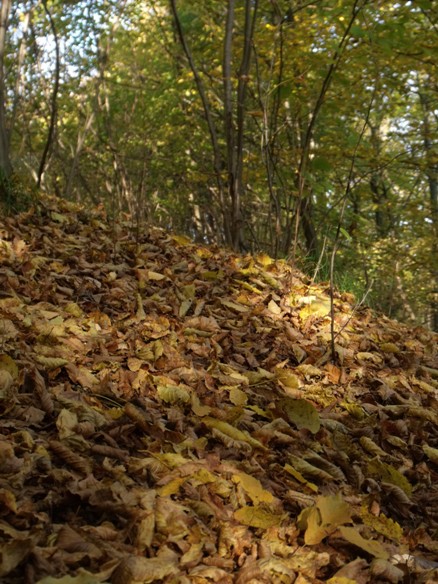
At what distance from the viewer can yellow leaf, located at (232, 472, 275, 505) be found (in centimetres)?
192

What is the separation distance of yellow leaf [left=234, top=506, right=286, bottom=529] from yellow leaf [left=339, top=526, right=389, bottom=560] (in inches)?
→ 7.9

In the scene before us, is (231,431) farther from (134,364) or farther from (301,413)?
(134,364)

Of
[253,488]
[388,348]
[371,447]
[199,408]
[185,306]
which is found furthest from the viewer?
[388,348]

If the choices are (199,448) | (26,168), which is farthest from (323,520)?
(26,168)

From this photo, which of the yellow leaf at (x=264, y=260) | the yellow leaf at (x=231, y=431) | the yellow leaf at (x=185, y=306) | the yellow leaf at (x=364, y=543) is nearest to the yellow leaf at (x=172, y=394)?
the yellow leaf at (x=231, y=431)

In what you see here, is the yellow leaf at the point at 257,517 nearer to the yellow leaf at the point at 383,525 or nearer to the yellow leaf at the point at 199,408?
the yellow leaf at the point at 383,525

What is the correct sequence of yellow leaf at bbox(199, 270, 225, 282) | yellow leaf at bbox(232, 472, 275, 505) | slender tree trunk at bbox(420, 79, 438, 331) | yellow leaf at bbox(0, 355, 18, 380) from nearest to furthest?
yellow leaf at bbox(232, 472, 275, 505) < yellow leaf at bbox(0, 355, 18, 380) < yellow leaf at bbox(199, 270, 225, 282) < slender tree trunk at bbox(420, 79, 438, 331)

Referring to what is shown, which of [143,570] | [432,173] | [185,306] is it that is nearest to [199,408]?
[143,570]

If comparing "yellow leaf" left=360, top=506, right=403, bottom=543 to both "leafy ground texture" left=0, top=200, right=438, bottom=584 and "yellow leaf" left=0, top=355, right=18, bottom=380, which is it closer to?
"leafy ground texture" left=0, top=200, right=438, bottom=584

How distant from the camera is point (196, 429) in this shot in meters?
2.29

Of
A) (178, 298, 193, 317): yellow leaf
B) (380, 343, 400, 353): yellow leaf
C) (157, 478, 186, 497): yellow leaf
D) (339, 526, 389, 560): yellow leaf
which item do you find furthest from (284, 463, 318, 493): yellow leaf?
(380, 343, 400, 353): yellow leaf

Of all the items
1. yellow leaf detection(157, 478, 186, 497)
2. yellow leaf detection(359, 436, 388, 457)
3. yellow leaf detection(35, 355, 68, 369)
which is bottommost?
yellow leaf detection(359, 436, 388, 457)

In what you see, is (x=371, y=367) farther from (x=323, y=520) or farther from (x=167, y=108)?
(x=167, y=108)

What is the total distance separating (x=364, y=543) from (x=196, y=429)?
2.51 feet
